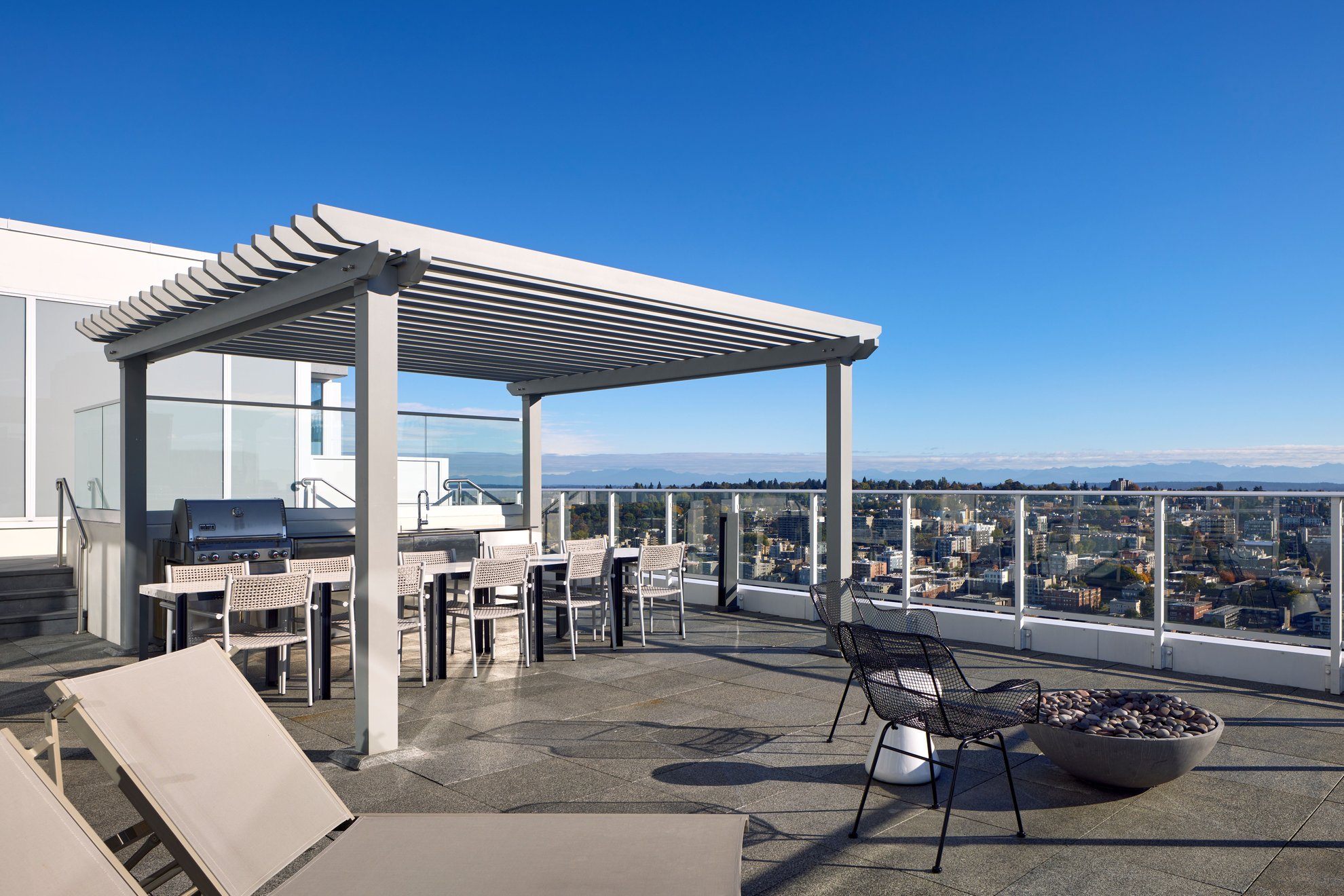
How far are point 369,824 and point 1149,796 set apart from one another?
372 cm

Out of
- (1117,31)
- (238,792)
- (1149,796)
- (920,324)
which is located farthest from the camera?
(920,324)

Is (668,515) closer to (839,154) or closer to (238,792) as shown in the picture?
(238,792)

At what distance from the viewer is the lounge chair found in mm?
2295

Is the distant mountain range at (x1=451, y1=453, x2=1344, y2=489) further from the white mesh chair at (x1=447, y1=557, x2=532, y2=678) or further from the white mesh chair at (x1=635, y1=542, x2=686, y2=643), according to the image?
the white mesh chair at (x1=447, y1=557, x2=532, y2=678)

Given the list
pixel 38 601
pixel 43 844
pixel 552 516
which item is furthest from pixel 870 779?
pixel 38 601

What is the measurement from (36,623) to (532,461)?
5.81 metres

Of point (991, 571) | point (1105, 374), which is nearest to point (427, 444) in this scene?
point (991, 571)

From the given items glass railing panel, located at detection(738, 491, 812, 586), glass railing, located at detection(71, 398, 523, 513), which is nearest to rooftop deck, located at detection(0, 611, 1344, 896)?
glass railing, located at detection(71, 398, 523, 513)

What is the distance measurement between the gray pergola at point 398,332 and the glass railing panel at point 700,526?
6.03 ft

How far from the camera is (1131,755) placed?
4.21m

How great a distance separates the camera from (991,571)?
8664 mm

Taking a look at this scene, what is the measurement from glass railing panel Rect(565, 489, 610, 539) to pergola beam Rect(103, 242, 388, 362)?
5.55 meters

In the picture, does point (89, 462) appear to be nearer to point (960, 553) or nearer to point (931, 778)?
point (960, 553)

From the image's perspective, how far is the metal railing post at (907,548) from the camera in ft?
30.3
